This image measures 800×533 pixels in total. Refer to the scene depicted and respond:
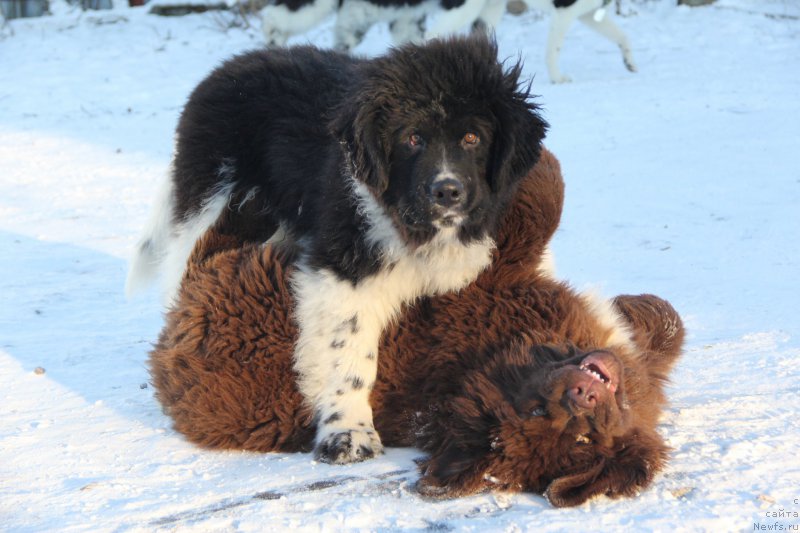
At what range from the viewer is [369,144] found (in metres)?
3.73

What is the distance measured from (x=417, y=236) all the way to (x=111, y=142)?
6.44 m

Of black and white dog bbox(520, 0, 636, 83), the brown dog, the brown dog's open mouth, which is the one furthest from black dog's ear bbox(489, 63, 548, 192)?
black and white dog bbox(520, 0, 636, 83)

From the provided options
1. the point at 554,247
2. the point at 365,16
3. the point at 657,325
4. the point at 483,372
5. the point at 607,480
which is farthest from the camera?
the point at 365,16

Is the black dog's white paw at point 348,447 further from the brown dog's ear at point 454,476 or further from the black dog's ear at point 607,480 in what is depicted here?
the black dog's ear at point 607,480

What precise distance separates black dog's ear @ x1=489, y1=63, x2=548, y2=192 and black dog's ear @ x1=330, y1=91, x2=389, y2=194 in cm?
39

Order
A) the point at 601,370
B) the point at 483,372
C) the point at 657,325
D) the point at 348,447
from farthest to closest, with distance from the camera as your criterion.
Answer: the point at 657,325 → the point at 348,447 → the point at 483,372 → the point at 601,370

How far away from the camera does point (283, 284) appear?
12.8ft

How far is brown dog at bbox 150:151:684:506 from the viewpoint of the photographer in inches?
121

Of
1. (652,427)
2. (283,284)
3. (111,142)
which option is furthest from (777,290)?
(111,142)

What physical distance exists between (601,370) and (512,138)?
97 centimetres

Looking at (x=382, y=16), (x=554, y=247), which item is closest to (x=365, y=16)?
(x=382, y=16)

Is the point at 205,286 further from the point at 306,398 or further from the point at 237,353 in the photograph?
the point at 306,398

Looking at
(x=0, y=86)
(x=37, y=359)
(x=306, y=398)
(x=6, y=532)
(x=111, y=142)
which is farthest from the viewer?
(x=0, y=86)

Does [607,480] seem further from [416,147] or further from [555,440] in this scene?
[416,147]
